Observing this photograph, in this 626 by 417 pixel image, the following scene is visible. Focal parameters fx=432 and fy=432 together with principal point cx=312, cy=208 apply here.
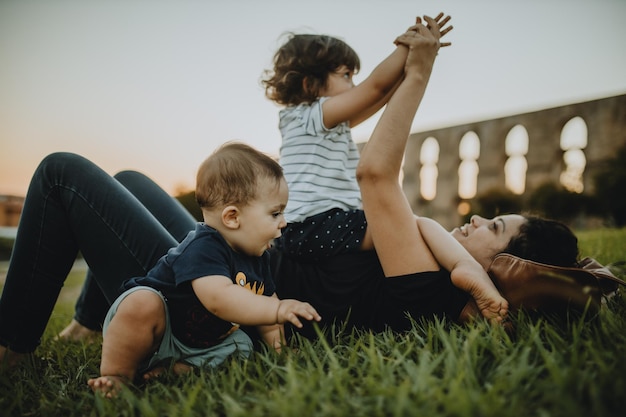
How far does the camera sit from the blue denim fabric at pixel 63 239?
1.62 meters

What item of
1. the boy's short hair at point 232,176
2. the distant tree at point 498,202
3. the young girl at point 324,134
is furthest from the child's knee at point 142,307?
the distant tree at point 498,202

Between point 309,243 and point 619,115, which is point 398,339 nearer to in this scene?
point 309,243

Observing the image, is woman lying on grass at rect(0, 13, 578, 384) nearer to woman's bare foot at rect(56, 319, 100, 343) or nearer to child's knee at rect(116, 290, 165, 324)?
child's knee at rect(116, 290, 165, 324)

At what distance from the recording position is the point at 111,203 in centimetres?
164

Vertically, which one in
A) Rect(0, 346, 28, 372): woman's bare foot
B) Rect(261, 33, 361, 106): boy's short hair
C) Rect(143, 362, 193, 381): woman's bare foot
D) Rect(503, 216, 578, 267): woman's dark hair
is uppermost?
Rect(261, 33, 361, 106): boy's short hair

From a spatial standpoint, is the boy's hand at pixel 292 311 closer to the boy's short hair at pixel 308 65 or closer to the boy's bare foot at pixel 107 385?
the boy's bare foot at pixel 107 385

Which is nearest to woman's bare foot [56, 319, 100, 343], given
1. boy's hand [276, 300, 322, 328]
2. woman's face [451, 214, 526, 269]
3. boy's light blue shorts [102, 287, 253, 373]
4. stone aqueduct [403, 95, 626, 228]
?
boy's light blue shorts [102, 287, 253, 373]

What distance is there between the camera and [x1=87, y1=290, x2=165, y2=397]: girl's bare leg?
1.28 meters

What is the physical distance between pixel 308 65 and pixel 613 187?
1318 cm

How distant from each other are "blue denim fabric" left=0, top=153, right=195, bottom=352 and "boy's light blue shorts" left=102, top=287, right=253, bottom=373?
1.07 feet

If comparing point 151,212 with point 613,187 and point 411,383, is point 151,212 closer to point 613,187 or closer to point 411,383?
point 411,383

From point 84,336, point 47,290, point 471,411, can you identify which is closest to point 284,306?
point 471,411

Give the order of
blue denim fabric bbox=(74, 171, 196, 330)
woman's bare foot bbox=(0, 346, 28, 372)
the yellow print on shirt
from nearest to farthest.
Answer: the yellow print on shirt < woman's bare foot bbox=(0, 346, 28, 372) < blue denim fabric bbox=(74, 171, 196, 330)

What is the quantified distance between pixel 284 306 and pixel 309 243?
46cm
